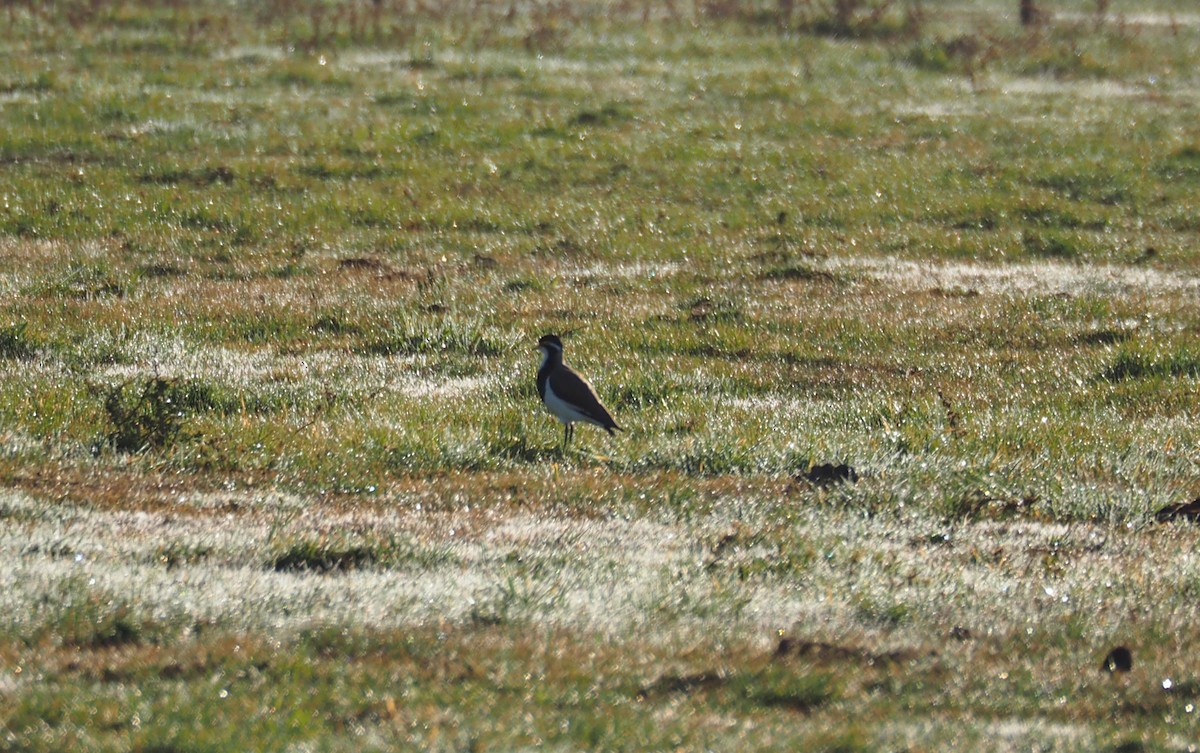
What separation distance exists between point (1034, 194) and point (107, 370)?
13963 millimetres

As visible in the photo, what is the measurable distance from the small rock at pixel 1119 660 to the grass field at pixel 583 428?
5 centimetres

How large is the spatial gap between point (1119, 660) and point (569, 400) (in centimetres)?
437

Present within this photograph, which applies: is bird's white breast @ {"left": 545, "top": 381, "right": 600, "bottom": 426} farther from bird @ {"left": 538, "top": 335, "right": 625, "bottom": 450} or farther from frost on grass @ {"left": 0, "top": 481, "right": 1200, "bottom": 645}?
frost on grass @ {"left": 0, "top": 481, "right": 1200, "bottom": 645}

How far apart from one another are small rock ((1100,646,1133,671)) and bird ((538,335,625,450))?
4.09 meters

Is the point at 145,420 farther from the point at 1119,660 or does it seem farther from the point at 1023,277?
the point at 1023,277

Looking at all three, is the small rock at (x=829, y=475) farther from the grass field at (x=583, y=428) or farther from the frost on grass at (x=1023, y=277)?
the frost on grass at (x=1023, y=277)

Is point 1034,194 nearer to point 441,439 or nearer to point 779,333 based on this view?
point 779,333

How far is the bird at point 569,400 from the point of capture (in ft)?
33.2

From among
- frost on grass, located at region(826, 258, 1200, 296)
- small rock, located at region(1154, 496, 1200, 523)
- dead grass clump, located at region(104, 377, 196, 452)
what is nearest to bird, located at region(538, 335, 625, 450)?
dead grass clump, located at region(104, 377, 196, 452)

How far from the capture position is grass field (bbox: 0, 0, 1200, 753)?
6.25 m

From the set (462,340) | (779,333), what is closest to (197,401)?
(462,340)

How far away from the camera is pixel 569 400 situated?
10219 mm

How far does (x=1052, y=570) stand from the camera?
804cm

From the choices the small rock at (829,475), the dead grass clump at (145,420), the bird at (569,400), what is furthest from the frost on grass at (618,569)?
the bird at (569,400)
